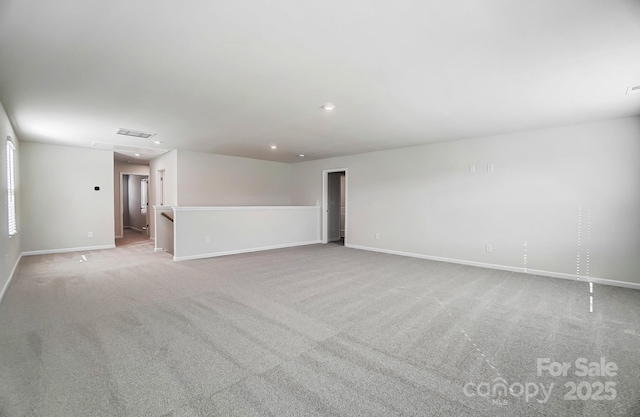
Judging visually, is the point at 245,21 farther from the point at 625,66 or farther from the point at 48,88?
the point at 625,66

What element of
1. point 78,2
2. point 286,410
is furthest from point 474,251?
point 78,2

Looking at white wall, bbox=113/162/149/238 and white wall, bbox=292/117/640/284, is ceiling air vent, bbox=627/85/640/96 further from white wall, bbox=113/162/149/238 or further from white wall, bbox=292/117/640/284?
white wall, bbox=113/162/149/238

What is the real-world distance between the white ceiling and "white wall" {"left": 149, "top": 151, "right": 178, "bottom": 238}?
97.2 inches

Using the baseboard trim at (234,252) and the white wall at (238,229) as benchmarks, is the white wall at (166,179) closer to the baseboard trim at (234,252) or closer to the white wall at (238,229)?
the white wall at (238,229)

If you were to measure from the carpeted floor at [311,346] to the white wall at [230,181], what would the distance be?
10.4 ft

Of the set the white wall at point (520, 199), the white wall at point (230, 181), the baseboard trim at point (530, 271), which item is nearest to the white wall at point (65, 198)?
the white wall at point (230, 181)

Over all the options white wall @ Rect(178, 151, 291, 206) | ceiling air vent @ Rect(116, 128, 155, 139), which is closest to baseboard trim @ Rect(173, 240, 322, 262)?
white wall @ Rect(178, 151, 291, 206)

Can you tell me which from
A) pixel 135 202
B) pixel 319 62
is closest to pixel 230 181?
pixel 319 62

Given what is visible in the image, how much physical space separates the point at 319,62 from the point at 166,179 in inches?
251

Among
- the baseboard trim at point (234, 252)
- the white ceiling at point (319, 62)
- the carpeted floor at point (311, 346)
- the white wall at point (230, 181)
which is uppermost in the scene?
the white ceiling at point (319, 62)

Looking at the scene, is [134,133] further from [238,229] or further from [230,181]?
[230,181]

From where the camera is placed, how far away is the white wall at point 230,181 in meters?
6.98

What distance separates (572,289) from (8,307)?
22.3 ft

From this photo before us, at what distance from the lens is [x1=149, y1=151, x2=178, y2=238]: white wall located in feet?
22.6
